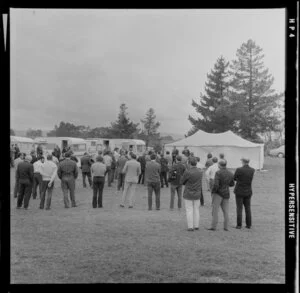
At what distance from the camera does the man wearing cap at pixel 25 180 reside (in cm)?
655

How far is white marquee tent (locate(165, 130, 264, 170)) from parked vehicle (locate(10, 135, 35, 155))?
2260 mm

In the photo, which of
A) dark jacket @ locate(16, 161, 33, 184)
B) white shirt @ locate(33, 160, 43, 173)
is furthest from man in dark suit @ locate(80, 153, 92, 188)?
dark jacket @ locate(16, 161, 33, 184)

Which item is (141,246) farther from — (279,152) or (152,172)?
(152,172)

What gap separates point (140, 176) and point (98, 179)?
127 cm

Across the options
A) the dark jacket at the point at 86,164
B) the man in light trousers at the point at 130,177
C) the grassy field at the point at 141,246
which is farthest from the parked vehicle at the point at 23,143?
the man in light trousers at the point at 130,177

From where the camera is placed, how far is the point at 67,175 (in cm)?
750

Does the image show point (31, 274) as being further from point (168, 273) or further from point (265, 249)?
point (265, 249)

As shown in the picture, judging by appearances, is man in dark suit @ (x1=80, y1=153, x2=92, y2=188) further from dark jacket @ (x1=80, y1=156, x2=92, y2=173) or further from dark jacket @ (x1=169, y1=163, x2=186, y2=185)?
dark jacket @ (x1=169, y1=163, x2=186, y2=185)

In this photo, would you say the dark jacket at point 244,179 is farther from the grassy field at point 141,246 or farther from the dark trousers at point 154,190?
the dark trousers at point 154,190

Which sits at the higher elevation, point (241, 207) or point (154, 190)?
point (154, 190)

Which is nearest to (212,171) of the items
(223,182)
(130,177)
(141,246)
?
(223,182)

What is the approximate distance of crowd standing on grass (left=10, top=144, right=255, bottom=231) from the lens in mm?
6891
